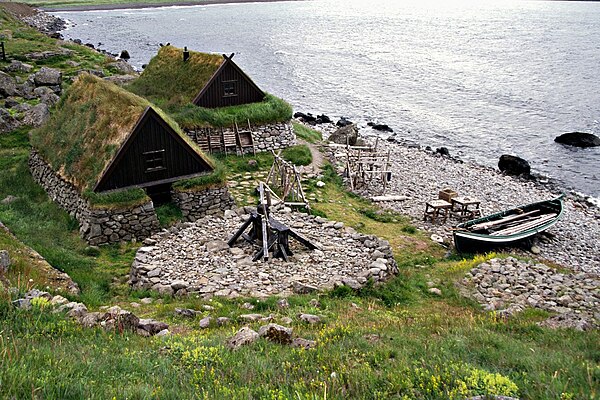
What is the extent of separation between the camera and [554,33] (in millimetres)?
121500

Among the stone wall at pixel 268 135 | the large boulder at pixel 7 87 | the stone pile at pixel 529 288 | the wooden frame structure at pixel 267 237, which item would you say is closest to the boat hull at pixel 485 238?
the stone pile at pixel 529 288

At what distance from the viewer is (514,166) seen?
43844 millimetres

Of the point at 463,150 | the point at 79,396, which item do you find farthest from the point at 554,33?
the point at 79,396

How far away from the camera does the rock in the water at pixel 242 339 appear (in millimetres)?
11609

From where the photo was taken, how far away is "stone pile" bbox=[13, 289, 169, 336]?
12.4 metres

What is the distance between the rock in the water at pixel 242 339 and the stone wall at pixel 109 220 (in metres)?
12.6

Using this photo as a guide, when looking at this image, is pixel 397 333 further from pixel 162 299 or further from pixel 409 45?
pixel 409 45

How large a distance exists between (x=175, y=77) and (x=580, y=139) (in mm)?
38732

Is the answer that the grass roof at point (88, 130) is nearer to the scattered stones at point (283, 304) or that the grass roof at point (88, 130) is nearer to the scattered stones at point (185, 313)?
the scattered stones at point (185, 313)

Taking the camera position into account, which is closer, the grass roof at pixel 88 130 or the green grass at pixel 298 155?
the grass roof at pixel 88 130

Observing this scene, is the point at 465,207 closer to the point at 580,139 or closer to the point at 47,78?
Answer: the point at 580,139

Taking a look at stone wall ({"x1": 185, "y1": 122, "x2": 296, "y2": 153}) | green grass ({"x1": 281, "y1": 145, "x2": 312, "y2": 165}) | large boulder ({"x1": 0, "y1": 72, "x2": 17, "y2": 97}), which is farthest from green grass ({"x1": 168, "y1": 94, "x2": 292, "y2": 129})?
large boulder ({"x1": 0, "y1": 72, "x2": 17, "y2": 97})

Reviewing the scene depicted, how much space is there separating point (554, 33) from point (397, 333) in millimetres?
129819

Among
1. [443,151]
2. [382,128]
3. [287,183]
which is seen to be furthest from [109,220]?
[382,128]
